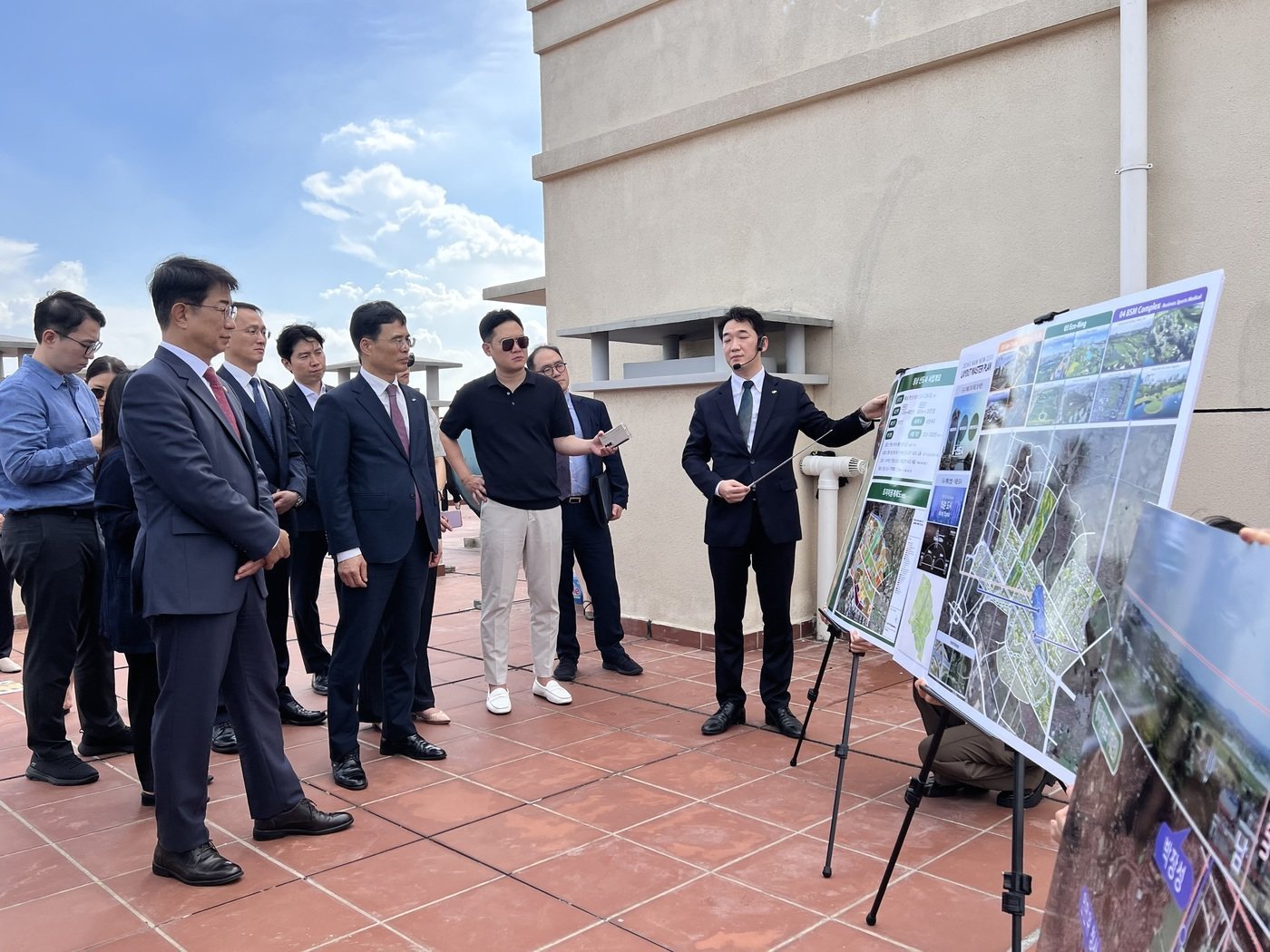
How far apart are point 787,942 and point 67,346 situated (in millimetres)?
3544

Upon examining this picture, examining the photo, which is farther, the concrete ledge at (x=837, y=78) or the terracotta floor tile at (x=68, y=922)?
the concrete ledge at (x=837, y=78)

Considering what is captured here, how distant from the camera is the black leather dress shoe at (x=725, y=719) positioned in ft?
14.2

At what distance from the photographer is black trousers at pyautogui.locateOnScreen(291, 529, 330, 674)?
487 cm

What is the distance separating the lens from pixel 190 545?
291 centimetres

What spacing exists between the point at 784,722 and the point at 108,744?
3044mm

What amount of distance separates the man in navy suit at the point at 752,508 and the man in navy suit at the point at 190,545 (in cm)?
201

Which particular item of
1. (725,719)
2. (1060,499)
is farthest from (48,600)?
(1060,499)

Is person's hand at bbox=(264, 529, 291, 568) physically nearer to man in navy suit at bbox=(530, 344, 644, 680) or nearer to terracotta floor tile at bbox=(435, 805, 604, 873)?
terracotta floor tile at bbox=(435, 805, 604, 873)

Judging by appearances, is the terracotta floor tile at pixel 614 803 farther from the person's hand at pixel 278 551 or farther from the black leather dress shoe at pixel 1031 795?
the person's hand at pixel 278 551

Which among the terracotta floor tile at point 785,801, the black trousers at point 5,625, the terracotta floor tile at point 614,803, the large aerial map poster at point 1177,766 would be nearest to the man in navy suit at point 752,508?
the terracotta floor tile at point 785,801

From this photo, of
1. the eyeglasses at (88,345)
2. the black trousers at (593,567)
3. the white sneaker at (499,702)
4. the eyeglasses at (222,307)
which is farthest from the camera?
the black trousers at (593,567)

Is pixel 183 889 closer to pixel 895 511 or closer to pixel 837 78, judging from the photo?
pixel 895 511

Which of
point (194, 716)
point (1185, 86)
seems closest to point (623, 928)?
point (194, 716)

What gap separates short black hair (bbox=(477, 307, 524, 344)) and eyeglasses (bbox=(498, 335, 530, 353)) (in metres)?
0.08
